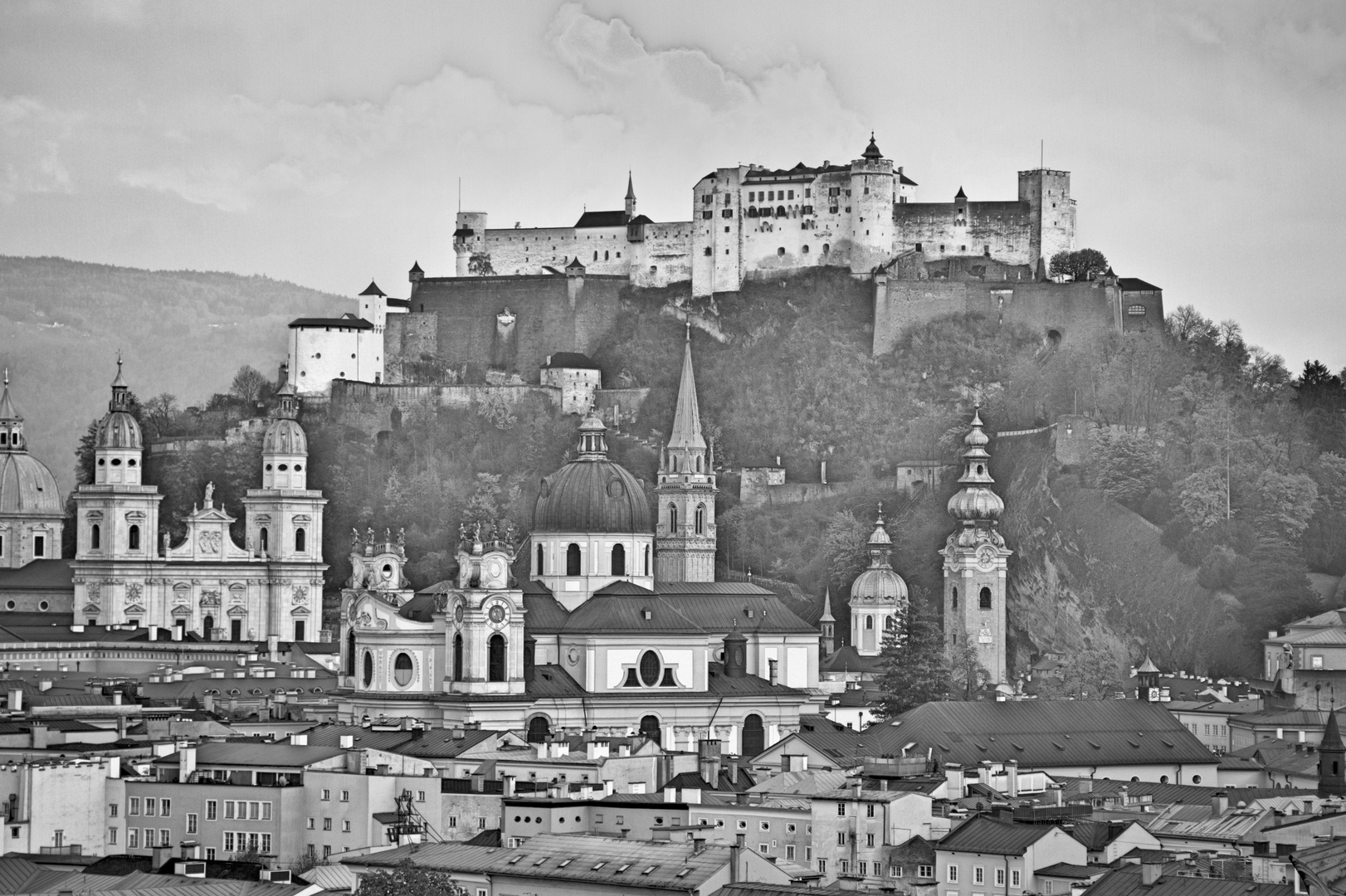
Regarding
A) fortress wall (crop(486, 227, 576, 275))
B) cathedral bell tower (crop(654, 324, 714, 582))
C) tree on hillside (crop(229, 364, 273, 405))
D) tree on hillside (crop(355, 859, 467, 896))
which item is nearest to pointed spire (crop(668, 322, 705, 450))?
cathedral bell tower (crop(654, 324, 714, 582))

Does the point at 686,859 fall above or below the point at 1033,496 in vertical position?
below

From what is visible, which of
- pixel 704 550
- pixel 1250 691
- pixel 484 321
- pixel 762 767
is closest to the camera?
pixel 762 767

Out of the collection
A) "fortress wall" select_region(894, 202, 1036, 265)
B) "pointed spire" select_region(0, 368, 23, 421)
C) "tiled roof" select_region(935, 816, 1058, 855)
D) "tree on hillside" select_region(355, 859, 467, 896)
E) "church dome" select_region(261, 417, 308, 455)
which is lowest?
"tree on hillside" select_region(355, 859, 467, 896)

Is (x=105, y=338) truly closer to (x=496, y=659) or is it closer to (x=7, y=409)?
(x=7, y=409)

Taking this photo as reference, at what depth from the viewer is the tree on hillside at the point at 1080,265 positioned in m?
130

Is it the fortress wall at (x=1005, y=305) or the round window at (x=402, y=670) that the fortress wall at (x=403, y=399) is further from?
the round window at (x=402, y=670)

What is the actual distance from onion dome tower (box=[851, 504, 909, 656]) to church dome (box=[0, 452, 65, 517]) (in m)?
27.2

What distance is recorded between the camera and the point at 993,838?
52.2 m

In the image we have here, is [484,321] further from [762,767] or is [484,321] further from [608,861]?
[608,861]

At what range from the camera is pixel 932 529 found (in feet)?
363

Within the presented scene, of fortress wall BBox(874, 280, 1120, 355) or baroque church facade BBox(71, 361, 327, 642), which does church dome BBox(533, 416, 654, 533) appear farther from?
fortress wall BBox(874, 280, 1120, 355)

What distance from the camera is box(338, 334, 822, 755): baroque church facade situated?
7969 cm

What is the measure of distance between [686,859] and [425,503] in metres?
74.8

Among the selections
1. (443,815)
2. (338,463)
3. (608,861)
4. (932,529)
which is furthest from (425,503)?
(608,861)
